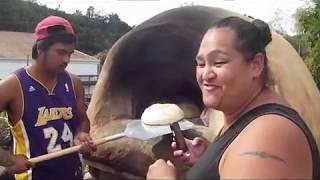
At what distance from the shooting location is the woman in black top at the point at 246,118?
1.63m

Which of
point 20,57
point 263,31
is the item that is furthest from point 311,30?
point 20,57

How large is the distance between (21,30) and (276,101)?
45364 mm

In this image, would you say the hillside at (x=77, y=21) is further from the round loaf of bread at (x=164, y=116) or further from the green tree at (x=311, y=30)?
the round loaf of bread at (x=164, y=116)

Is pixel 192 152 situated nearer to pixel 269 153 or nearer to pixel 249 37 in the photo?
pixel 249 37

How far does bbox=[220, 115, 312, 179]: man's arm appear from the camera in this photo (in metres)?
1.61

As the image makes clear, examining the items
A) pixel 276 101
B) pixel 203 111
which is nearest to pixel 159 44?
pixel 203 111

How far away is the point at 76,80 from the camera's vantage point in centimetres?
348

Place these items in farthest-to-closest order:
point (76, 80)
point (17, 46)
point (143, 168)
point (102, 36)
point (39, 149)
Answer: point (17, 46)
point (102, 36)
point (143, 168)
point (76, 80)
point (39, 149)

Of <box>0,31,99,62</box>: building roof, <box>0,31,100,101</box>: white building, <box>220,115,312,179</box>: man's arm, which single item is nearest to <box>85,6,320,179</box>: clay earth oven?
<box>220,115,312,179</box>: man's arm

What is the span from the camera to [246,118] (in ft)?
6.01

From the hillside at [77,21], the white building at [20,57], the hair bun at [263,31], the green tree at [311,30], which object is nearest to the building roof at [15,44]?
the white building at [20,57]

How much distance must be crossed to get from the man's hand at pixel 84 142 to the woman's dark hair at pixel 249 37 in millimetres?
1544

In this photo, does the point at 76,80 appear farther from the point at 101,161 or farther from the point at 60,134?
the point at 101,161

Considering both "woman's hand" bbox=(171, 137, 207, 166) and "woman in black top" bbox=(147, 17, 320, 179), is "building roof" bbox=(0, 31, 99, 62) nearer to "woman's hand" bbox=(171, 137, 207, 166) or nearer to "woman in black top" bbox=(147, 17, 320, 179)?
"woman's hand" bbox=(171, 137, 207, 166)
